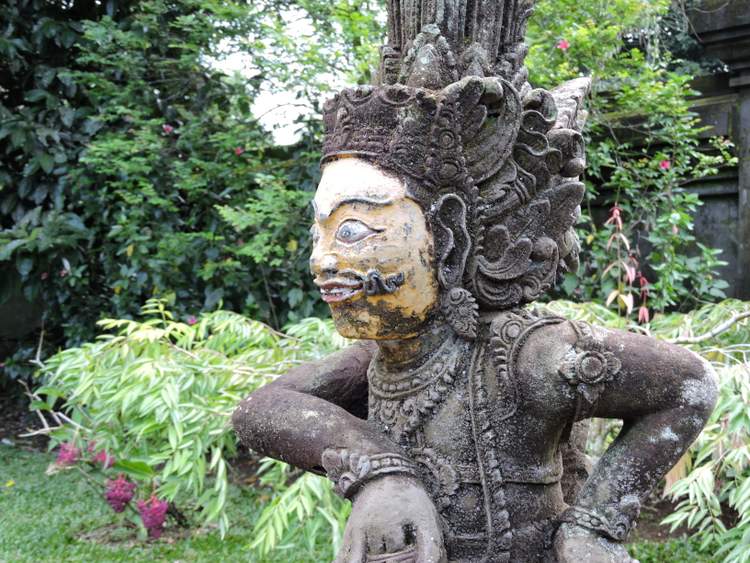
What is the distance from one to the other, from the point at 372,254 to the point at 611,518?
0.64 m

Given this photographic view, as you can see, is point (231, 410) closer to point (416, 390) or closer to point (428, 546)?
point (416, 390)

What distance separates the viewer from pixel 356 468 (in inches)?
57.7

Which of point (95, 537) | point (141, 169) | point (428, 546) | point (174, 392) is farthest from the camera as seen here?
point (141, 169)

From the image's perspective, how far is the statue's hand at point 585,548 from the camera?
139 centimetres

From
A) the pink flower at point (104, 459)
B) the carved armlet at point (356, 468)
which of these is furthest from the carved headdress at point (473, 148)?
the pink flower at point (104, 459)

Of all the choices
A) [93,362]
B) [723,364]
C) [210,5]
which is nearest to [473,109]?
[723,364]

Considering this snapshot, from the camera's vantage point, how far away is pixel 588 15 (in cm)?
454

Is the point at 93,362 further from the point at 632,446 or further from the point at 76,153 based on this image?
the point at 632,446

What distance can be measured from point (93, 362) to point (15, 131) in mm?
2253

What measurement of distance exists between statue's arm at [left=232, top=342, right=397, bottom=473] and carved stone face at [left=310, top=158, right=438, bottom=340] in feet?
0.60

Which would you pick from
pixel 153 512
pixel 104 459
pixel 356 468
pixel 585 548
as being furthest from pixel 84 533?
pixel 585 548

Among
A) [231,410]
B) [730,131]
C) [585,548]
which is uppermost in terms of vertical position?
[730,131]

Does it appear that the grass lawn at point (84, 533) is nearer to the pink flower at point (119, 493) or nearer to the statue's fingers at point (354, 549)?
the pink flower at point (119, 493)

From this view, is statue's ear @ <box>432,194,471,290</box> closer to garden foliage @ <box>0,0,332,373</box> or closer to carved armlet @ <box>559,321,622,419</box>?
carved armlet @ <box>559,321,622,419</box>
